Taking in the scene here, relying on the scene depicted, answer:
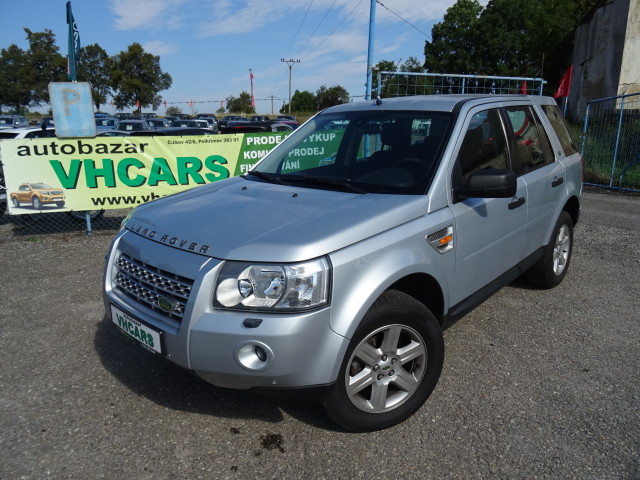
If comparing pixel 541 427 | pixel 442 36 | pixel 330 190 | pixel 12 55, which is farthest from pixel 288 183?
pixel 12 55

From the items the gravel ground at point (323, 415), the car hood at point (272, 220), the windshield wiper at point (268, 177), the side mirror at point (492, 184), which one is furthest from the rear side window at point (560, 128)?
the windshield wiper at point (268, 177)

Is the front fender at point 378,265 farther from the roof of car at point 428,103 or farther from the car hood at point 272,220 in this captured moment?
the roof of car at point 428,103

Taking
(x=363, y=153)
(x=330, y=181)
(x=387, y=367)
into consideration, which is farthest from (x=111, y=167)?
(x=387, y=367)

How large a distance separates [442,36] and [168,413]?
4683cm

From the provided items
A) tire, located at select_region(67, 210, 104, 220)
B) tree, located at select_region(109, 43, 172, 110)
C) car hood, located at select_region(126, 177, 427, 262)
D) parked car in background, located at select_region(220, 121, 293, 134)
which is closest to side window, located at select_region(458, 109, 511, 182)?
car hood, located at select_region(126, 177, 427, 262)

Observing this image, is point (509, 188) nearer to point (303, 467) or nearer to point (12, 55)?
point (303, 467)

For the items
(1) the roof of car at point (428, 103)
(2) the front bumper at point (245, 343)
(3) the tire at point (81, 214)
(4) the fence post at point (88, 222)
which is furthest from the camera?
(3) the tire at point (81, 214)

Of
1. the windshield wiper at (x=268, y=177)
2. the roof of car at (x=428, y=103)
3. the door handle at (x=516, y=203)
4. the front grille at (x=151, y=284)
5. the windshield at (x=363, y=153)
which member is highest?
the roof of car at (x=428, y=103)

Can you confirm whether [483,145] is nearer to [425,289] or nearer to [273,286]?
[425,289]

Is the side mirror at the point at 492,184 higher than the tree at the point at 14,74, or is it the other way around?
the tree at the point at 14,74

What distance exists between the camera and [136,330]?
2.69 meters

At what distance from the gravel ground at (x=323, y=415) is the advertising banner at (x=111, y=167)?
2.87 meters

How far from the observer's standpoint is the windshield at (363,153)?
3.14m

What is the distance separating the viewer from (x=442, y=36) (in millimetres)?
43812
